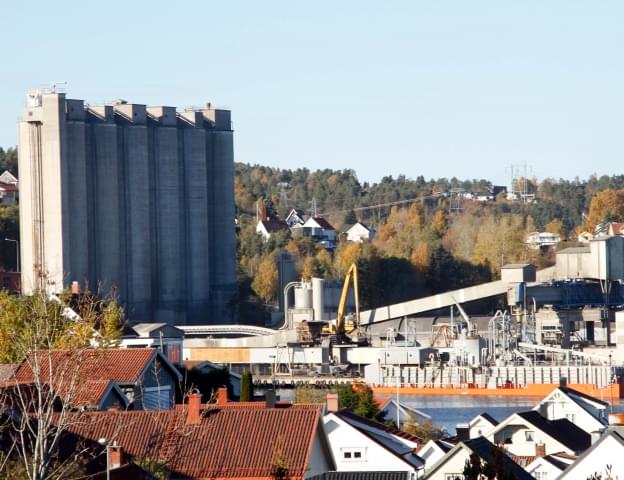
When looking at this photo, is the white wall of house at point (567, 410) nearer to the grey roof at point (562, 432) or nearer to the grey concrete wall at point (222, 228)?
the grey roof at point (562, 432)

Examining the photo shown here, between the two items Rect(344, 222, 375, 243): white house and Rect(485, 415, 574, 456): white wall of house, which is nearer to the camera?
Rect(485, 415, 574, 456): white wall of house

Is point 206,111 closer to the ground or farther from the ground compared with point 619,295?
farther from the ground

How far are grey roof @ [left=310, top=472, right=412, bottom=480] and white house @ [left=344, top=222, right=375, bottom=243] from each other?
108624mm

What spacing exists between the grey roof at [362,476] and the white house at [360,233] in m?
109

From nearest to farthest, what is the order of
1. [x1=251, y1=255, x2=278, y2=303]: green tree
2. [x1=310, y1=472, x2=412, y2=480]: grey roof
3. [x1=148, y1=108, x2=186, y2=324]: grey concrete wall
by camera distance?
[x1=310, y1=472, x2=412, y2=480]: grey roof, [x1=148, y1=108, x2=186, y2=324]: grey concrete wall, [x1=251, y1=255, x2=278, y2=303]: green tree

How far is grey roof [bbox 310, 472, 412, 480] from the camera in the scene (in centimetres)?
1941

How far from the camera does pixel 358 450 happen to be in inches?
952

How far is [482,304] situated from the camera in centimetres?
9100

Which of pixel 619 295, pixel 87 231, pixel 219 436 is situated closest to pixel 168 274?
pixel 87 231

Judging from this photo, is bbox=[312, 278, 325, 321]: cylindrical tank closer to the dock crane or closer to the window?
the dock crane

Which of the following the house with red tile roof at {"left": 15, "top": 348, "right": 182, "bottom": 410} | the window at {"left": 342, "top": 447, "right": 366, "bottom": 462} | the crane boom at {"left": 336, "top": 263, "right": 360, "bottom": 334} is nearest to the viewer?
the house with red tile roof at {"left": 15, "top": 348, "right": 182, "bottom": 410}

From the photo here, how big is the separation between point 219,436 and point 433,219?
104m

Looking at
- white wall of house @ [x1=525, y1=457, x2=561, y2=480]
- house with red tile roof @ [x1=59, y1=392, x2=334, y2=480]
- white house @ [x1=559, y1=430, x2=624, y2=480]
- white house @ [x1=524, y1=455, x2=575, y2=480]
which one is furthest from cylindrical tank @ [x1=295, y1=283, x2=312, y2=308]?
house with red tile roof @ [x1=59, y1=392, x2=334, y2=480]

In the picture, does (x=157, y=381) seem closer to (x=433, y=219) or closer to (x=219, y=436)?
(x=219, y=436)
